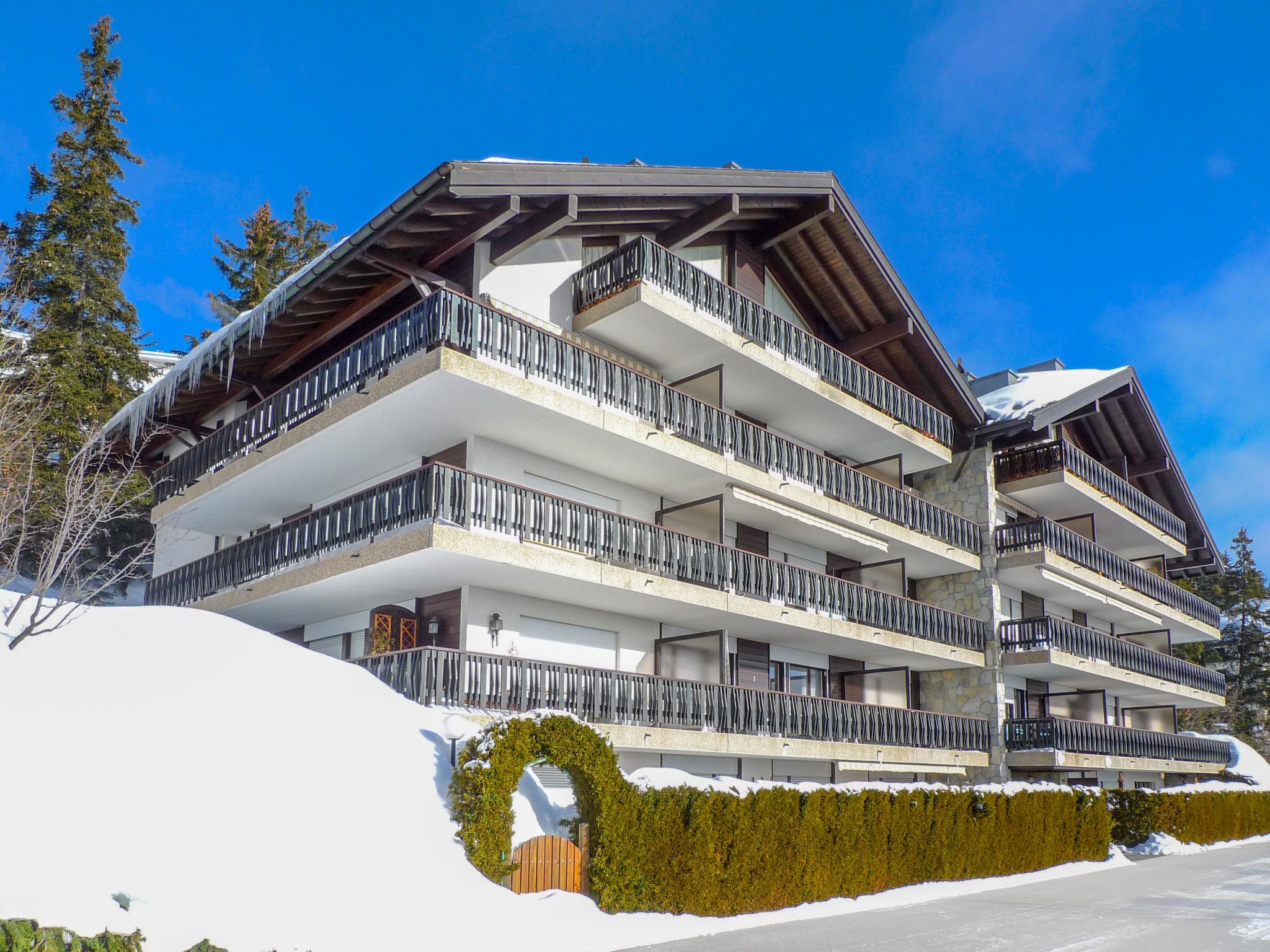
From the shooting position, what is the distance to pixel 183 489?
2238 cm

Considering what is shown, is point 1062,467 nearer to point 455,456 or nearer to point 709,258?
point 709,258

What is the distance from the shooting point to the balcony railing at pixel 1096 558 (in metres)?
29.5

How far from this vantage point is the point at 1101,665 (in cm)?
3222

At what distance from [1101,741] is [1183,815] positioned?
3.10m

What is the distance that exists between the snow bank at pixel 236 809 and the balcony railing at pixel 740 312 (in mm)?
9575

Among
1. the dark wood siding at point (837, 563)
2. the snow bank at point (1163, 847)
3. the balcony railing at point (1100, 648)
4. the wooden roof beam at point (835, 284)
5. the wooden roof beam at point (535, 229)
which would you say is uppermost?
the wooden roof beam at point (835, 284)

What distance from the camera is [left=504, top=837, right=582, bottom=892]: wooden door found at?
1229 centimetres

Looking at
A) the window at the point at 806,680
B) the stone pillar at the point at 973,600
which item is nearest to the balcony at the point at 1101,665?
the stone pillar at the point at 973,600

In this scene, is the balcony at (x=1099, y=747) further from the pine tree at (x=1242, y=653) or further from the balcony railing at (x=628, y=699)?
the pine tree at (x=1242, y=653)

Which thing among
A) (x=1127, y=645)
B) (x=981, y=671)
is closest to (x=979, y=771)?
(x=981, y=671)

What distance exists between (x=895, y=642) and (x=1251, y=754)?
3055cm

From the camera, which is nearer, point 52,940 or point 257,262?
point 52,940

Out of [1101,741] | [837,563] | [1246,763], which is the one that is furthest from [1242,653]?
[837,563]

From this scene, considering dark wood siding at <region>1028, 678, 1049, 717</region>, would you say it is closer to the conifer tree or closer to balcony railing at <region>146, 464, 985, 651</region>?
balcony railing at <region>146, 464, 985, 651</region>
